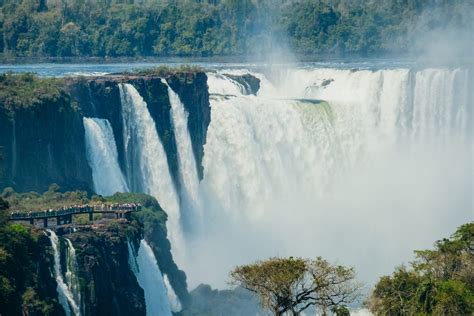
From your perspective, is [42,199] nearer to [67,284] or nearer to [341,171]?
[67,284]

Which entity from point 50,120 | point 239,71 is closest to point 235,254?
point 50,120

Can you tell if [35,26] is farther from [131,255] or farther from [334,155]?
[131,255]

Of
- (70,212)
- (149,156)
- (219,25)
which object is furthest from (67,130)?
(219,25)

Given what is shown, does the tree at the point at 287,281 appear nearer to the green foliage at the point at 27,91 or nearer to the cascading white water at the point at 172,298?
the cascading white water at the point at 172,298

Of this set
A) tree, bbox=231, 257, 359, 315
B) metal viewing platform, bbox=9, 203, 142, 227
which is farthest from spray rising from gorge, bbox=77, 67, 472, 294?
tree, bbox=231, 257, 359, 315

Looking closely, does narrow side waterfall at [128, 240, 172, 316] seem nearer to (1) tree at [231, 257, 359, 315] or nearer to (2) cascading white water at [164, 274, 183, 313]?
(2) cascading white water at [164, 274, 183, 313]
